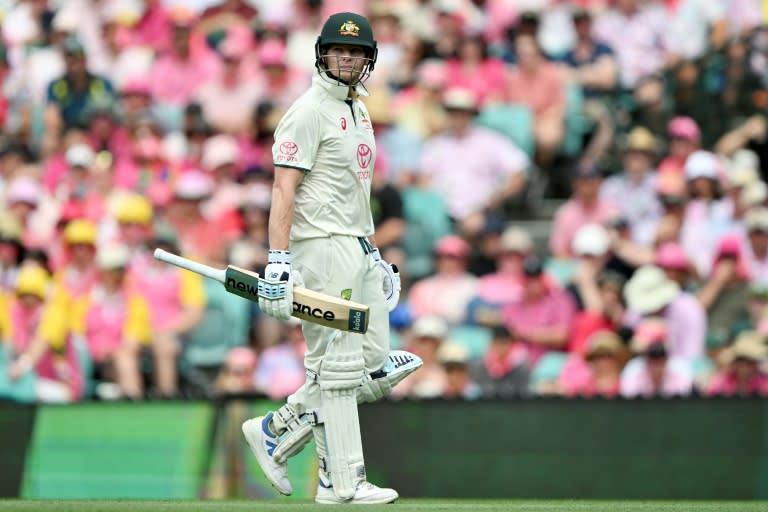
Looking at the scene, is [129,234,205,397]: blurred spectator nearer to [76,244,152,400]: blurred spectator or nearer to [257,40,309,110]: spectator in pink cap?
[76,244,152,400]: blurred spectator

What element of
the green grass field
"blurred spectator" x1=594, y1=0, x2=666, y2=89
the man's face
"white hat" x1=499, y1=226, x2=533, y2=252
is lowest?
the green grass field

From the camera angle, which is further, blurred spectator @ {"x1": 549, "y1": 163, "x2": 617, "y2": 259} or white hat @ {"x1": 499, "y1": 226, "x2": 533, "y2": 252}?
blurred spectator @ {"x1": 549, "y1": 163, "x2": 617, "y2": 259}

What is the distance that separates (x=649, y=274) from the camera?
1361 cm

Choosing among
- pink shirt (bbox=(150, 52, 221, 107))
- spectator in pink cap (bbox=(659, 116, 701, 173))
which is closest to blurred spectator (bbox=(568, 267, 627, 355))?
spectator in pink cap (bbox=(659, 116, 701, 173))

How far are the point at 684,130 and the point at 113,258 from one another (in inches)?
211

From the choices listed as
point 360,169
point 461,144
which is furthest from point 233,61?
point 360,169

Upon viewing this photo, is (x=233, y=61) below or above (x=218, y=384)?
above

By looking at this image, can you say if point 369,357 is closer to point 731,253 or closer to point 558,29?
point 731,253

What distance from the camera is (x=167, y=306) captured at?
14141 millimetres

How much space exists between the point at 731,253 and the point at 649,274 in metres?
0.71

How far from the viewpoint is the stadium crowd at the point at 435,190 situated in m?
13.4

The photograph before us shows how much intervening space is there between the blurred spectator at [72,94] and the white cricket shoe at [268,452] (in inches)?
337

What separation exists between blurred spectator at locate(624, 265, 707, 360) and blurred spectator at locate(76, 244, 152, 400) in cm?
404

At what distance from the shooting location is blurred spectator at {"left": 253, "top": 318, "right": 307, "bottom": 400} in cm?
1336
